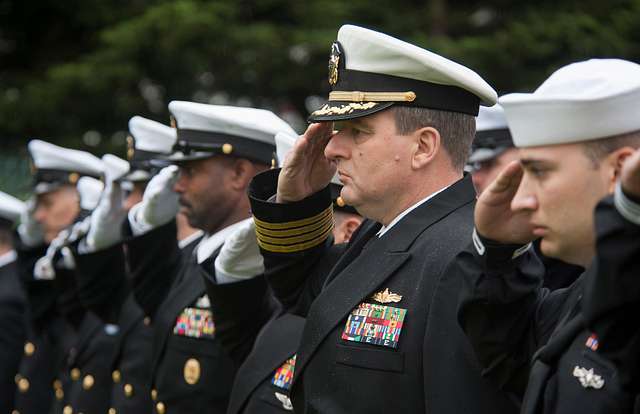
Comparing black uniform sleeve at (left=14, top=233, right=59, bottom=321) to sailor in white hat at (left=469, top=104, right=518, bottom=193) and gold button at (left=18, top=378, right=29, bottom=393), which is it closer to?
gold button at (left=18, top=378, right=29, bottom=393)

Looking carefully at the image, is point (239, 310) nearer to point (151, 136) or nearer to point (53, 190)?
point (151, 136)

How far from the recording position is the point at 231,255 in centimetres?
457

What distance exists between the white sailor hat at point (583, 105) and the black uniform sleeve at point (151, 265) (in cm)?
344

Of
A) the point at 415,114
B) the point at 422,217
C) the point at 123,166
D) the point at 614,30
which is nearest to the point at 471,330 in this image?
the point at 422,217

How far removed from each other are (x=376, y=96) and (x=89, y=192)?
4966 millimetres

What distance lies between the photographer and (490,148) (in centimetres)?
567

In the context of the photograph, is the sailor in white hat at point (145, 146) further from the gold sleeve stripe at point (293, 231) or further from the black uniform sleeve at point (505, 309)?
the black uniform sleeve at point (505, 309)

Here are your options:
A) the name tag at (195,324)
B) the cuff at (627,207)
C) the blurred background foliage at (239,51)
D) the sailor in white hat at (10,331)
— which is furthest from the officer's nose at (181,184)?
the blurred background foliage at (239,51)

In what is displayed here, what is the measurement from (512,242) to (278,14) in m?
11.5

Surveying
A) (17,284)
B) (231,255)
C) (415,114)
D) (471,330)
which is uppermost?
(415,114)

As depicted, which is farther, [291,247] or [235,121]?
[235,121]

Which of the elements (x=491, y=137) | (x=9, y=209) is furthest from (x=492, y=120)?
(x=9, y=209)

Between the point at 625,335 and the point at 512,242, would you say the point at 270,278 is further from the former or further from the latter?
the point at 625,335

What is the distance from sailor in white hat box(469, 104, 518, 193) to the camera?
220 inches
